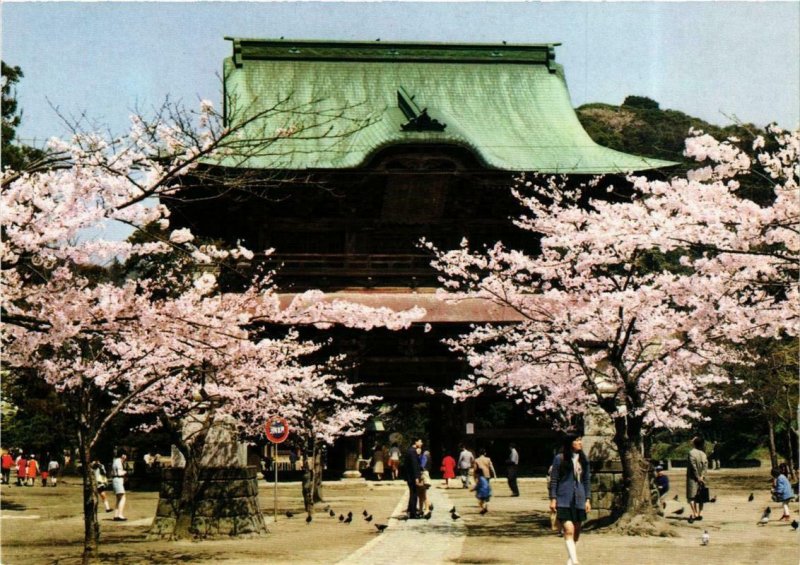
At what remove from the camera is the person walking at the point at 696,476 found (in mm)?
18797

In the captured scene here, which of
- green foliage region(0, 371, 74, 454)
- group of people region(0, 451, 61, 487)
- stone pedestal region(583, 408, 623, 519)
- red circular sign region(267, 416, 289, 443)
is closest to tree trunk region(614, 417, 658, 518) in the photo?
stone pedestal region(583, 408, 623, 519)

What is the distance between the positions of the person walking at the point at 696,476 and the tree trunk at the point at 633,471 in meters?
2.40

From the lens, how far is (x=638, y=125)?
82.1m

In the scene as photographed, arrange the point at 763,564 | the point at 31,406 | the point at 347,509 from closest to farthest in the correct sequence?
the point at 763,564, the point at 347,509, the point at 31,406

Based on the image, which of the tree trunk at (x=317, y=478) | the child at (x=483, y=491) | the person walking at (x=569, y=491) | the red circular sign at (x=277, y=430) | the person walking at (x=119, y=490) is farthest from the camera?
the tree trunk at (x=317, y=478)

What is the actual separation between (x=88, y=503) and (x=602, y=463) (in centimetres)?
1040

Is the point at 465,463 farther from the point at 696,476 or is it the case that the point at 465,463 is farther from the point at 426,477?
the point at 696,476

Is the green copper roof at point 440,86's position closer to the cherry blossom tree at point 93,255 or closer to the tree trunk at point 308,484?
the tree trunk at point 308,484

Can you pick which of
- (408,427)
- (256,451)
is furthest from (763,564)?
(408,427)

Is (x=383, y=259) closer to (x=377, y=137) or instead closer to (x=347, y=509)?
(x=377, y=137)

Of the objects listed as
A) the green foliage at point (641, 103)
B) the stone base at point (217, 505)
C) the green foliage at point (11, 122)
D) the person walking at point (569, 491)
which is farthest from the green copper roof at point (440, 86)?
the green foliage at point (641, 103)

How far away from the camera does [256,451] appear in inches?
1484

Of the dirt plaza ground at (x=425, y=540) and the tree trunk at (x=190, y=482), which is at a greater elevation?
the tree trunk at (x=190, y=482)

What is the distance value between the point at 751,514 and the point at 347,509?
31.7 feet
